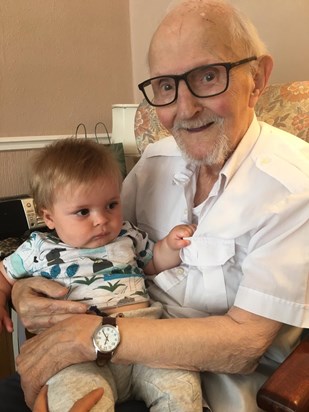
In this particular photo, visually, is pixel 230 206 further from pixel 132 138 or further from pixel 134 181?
pixel 132 138

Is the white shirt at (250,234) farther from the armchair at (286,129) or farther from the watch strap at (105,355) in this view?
the watch strap at (105,355)

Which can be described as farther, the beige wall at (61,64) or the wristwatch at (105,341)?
the beige wall at (61,64)

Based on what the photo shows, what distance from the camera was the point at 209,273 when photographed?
1067mm

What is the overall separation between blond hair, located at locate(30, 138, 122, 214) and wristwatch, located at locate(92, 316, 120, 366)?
14.9 inches

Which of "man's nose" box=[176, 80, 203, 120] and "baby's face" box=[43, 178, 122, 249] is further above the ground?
"man's nose" box=[176, 80, 203, 120]

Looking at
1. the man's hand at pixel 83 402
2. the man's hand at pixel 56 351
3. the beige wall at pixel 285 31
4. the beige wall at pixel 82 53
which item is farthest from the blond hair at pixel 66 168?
the beige wall at pixel 82 53

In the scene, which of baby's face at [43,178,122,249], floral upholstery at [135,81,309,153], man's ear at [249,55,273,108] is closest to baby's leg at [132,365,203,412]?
baby's face at [43,178,122,249]

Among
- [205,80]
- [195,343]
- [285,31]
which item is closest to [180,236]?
[195,343]

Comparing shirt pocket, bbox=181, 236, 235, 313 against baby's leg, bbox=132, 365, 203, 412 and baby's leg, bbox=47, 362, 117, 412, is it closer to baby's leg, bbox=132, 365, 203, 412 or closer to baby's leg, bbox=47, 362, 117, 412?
baby's leg, bbox=132, 365, 203, 412

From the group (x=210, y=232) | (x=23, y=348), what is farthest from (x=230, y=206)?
(x=23, y=348)

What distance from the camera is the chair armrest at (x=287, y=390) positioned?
2.55ft

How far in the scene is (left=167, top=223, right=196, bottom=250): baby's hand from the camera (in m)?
1.12

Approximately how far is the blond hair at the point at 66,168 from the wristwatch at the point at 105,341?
1.24 ft

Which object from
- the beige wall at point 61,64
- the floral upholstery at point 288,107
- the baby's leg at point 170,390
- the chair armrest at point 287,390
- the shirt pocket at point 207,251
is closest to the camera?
the chair armrest at point 287,390
